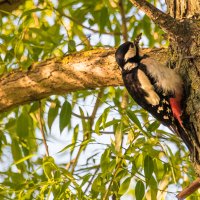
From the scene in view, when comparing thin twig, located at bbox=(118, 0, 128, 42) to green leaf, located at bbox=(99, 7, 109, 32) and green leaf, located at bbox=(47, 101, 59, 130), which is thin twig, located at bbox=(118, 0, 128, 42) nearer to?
green leaf, located at bbox=(99, 7, 109, 32)

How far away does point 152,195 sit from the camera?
3000mm

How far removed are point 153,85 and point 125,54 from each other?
24 centimetres

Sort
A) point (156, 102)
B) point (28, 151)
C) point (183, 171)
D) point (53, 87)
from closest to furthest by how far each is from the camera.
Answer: point (183, 171) → point (156, 102) → point (53, 87) → point (28, 151)

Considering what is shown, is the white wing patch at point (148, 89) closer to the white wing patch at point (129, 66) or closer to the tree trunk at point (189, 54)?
the white wing patch at point (129, 66)

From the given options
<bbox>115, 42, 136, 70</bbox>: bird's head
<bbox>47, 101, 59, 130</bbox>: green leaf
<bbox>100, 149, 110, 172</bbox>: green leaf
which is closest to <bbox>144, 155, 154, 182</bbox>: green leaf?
<bbox>100, 149, 110, 172</bbox>: green leaf

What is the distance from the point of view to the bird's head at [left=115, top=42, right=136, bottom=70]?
3137 mm

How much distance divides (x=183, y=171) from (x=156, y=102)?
392mm

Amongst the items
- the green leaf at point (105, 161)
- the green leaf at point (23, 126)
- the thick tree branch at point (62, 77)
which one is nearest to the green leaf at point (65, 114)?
the thick tree branch at point (62, 77)

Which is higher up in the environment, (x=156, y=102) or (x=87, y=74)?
(x=87, y=74)

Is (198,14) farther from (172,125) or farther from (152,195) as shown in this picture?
(152,195)

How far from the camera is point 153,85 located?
332cm

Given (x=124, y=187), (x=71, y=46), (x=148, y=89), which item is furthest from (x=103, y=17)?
(x=124, y=187)

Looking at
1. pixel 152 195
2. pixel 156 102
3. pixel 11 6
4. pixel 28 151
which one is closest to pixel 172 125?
pixel 156 102

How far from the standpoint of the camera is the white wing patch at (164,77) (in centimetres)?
302
